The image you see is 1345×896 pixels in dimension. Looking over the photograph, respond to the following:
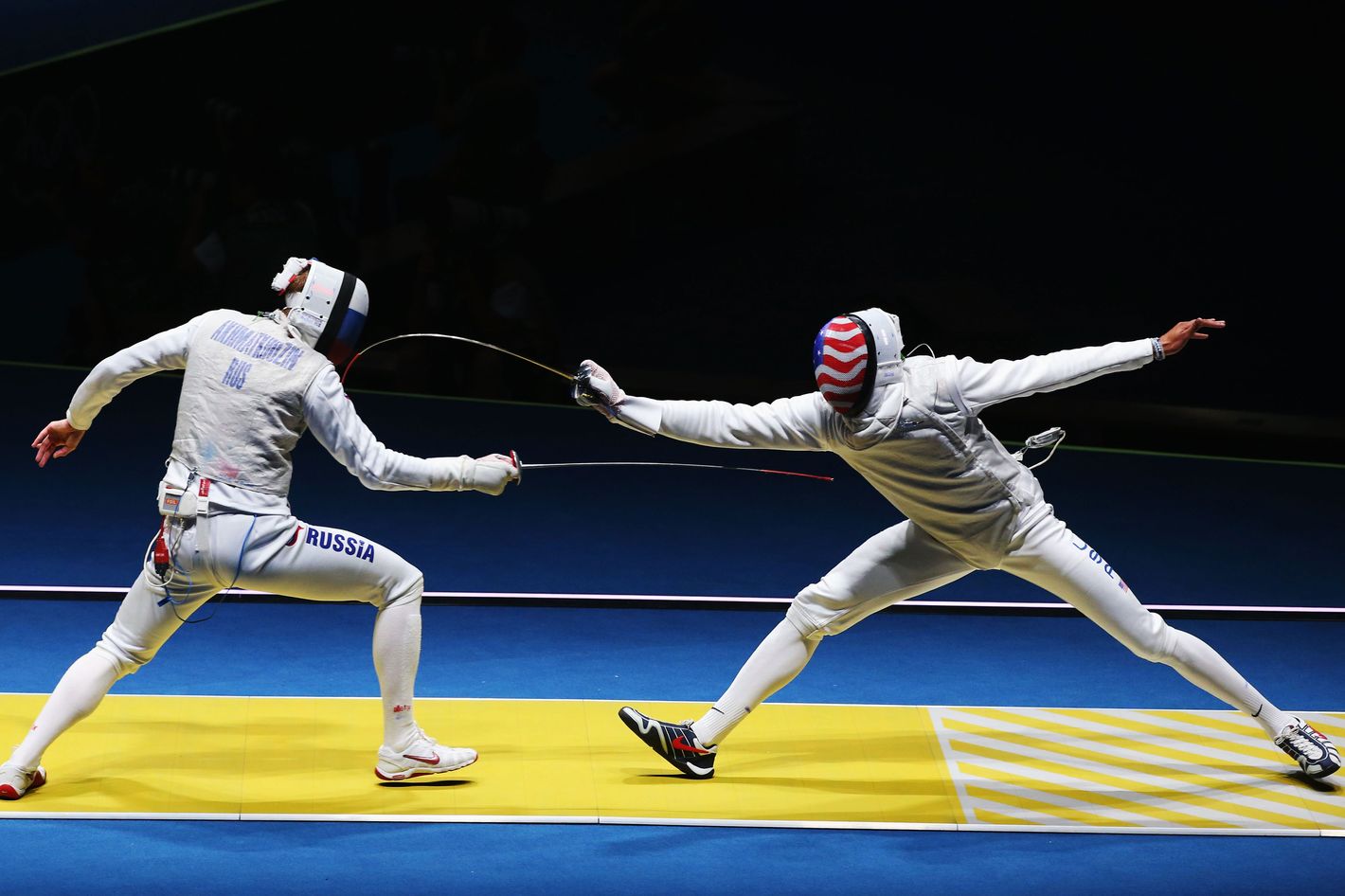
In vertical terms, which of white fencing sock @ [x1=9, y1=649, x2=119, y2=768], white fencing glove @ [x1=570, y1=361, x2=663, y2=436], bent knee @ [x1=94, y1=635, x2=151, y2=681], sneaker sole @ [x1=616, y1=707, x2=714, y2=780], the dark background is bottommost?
white fencing sock @ [x1=9, y1=649, x2=119, y2=768]

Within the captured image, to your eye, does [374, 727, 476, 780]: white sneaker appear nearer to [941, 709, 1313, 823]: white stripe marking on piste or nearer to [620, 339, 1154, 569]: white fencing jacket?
[620, 339, 1154, 569]: white fencing jacket

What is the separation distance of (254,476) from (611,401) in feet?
2.60

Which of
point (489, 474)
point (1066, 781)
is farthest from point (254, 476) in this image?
point (1066, 781)

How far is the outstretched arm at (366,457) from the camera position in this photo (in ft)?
12.4

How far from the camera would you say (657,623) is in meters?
5.46

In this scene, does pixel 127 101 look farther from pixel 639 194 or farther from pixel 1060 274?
pixel 1060 274

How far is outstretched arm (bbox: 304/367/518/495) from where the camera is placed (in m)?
3.78

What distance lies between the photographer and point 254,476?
150 inches

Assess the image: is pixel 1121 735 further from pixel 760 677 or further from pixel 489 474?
pixel 489 474

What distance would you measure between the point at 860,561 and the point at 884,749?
0.57m

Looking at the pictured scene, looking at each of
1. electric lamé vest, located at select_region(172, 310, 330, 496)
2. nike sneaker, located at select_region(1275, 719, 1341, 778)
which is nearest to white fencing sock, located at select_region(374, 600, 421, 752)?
electric lamé vest, located at select_region(172, 310, 330, 496)

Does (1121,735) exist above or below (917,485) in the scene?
below

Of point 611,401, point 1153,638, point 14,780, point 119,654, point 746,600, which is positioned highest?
point 746,600

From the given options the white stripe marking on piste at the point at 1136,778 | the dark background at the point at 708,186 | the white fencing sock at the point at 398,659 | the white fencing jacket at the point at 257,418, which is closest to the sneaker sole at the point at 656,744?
the white fencing sock at the point at 398,659
